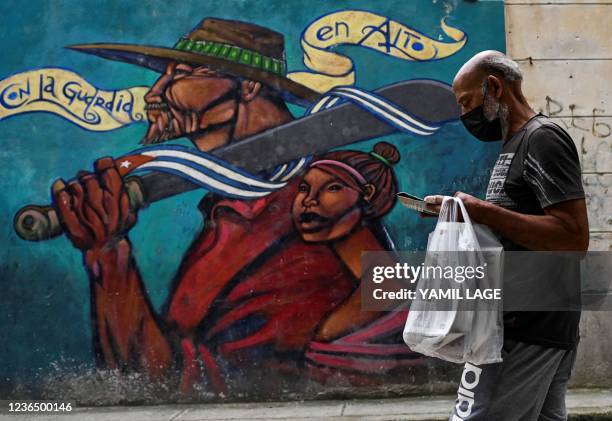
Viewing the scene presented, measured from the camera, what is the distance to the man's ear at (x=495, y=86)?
2.83 metres

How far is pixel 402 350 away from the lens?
236 inches

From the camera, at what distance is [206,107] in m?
6.09

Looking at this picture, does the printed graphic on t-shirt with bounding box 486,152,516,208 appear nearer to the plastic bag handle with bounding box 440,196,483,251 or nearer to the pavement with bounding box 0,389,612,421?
the plastic bag handle with bounding box 440,196,483,251

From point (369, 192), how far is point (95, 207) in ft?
6.62

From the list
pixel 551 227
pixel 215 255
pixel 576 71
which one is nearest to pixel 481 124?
pixel 551 227

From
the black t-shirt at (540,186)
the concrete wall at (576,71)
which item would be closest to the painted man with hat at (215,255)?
the concrete wall at (576,71)

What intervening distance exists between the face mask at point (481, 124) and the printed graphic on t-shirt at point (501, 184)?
0.18m

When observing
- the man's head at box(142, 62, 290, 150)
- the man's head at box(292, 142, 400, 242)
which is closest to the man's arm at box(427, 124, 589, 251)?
the man's head at box(292, 142, 400, 242)

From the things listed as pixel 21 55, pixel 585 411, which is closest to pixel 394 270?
pixel 585 411

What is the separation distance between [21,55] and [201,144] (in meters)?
1.52

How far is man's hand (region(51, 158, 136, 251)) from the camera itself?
6059mm

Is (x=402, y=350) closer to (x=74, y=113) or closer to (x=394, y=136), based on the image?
(x=394, y=136)

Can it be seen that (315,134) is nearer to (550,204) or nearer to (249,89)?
(249,89)

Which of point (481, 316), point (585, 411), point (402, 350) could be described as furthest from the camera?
point (402, 350)
